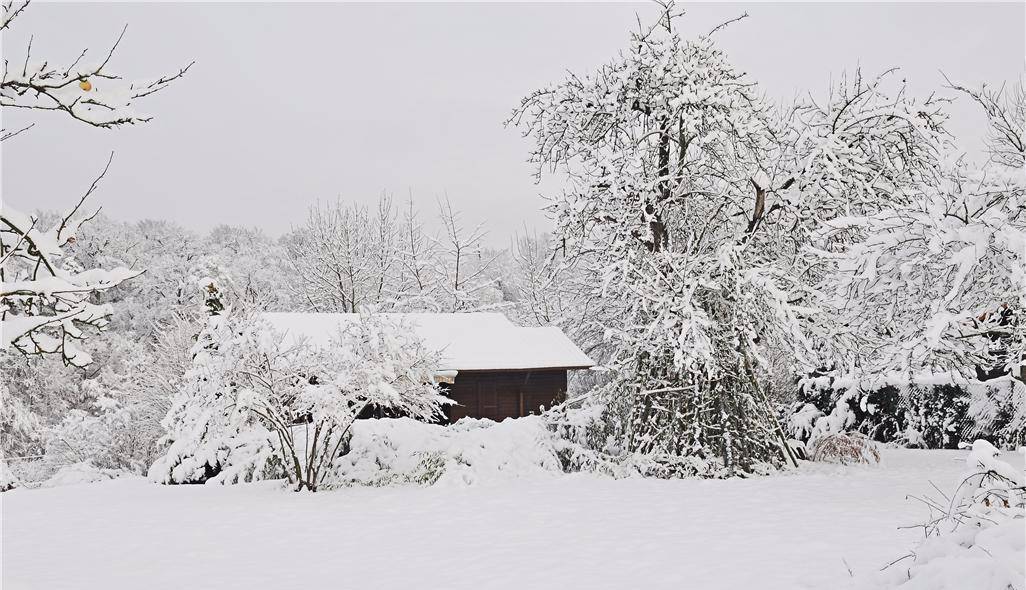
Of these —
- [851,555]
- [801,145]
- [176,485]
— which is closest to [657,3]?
[801,145]

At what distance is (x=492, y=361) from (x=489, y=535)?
13.1 m

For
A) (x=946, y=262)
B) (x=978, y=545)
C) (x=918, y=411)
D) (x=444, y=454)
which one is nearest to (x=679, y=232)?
(x=444, y=454)

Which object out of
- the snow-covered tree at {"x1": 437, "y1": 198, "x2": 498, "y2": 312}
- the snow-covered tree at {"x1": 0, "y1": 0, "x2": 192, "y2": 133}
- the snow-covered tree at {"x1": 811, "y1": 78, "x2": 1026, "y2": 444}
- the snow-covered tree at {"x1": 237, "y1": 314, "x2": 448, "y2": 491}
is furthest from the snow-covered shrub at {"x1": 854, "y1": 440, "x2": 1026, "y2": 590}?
the snow-covered tree at {"x1": 437, "y1": 198, "x2": 498, "y2": 312}

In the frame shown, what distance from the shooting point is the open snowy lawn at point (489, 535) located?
21.0 ft

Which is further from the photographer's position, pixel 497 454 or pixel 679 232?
pixel 679 232

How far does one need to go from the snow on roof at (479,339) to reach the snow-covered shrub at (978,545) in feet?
50.7

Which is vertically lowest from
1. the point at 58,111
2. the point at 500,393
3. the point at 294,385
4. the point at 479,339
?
the point at 500,393

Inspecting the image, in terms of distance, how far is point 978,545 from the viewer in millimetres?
4680

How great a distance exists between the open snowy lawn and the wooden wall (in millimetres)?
9513

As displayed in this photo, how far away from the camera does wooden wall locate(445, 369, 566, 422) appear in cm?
2153

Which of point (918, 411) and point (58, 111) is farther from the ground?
point (58, 111)

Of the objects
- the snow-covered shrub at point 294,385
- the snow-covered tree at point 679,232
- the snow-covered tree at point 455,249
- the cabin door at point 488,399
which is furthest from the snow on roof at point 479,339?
the snow-covered tree at point 455,249

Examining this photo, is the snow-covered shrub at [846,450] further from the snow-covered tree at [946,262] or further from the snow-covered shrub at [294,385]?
the snow-covered shrub at [294,385]

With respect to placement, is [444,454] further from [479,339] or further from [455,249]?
[455,249]
